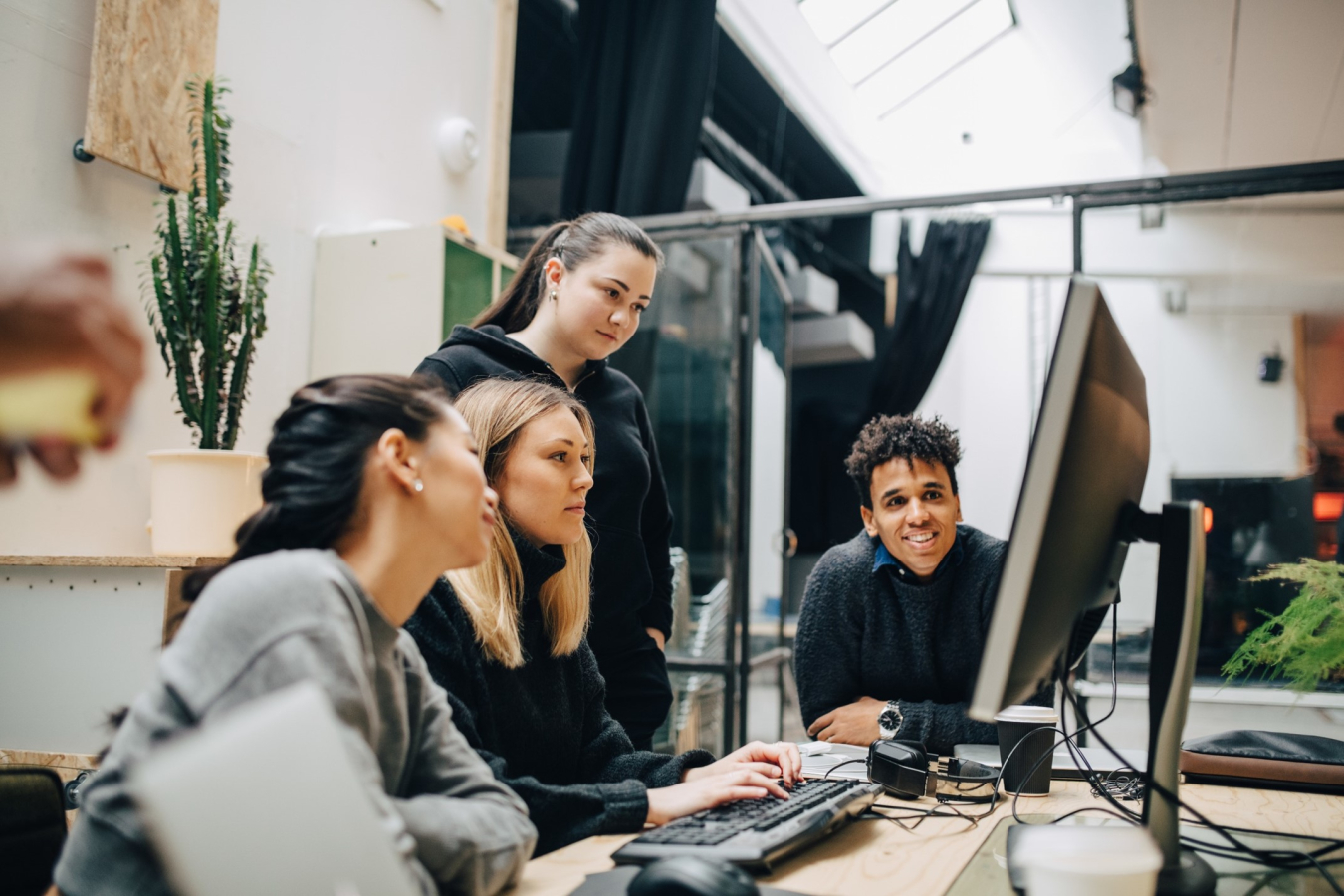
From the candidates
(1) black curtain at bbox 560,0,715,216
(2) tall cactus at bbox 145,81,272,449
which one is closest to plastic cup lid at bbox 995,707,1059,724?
(2) tall cactus at bbox 145,81,272,449

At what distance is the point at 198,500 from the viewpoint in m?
1.99

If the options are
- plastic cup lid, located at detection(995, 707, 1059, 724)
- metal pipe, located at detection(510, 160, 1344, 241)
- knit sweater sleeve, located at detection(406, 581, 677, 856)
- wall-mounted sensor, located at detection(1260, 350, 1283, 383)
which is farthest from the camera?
wall-mounted sensor, located at detection(1260, 350, 1283, 383)

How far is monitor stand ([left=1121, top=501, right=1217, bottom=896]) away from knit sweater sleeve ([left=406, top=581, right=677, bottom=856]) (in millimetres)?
527

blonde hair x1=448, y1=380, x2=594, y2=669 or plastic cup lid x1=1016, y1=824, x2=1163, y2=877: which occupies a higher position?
blonde hair x1=448, y1=380, x2=594, y2=669

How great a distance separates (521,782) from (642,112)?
306 cm

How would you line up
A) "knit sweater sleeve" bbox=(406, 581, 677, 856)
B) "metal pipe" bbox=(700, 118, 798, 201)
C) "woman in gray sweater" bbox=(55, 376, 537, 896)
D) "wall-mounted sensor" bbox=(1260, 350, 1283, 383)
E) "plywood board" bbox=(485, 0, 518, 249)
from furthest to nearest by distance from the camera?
"wall-mounted sensor" bbox=(1260, 350, 1283, 383), "metal pipe" bbox=(700, 118, 798, 201), "plywood board" bbox=(485, 0, 518, 249), "knit sweater sleeve" bbox=(406, 581, 677, 856), "woman in gray sweater" bbox=(55, 376, 537, 896)

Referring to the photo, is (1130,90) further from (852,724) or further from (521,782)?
(521,782)

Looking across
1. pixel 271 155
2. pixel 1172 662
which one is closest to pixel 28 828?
pixel 1172 662

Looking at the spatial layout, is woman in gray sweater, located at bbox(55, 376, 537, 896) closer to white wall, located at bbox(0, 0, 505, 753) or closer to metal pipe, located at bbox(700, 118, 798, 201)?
white wall, located at bbox(0, 0, 505, 753)

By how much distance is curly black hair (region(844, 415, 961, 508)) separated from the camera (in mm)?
2041

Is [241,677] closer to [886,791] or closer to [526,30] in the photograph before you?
[886,791]

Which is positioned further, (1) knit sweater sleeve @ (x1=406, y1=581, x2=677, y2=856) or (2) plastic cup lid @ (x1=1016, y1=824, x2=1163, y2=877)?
(1) knit sweater sleeve @ (x1=406, y1=581, x2=677, y2=856)

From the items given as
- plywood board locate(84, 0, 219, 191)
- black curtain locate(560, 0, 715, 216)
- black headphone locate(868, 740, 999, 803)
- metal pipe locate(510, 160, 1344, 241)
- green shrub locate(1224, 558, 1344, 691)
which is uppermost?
black curtain locate(560, 0, 715, 216)

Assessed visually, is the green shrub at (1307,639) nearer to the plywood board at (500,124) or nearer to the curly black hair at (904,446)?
the curly black hair at (904,446)
